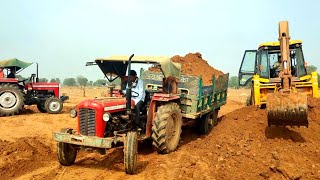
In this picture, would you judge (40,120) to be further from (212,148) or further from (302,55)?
(302,55)

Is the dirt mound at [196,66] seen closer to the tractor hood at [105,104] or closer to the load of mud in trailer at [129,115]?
the load of mud in trailer at [129,115]

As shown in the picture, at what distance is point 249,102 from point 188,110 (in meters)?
5.08

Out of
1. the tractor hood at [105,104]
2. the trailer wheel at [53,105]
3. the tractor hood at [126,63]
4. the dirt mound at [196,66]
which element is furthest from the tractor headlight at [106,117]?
the trailer wheel at [53,105]

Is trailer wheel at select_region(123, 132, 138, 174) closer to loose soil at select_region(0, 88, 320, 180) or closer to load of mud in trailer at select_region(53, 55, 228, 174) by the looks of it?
load of mud in trailer at select_region(53, 55, 228, 174)

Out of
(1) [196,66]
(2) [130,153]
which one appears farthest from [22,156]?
(1) [196,66]

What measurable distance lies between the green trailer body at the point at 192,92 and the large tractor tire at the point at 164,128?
0.89 m

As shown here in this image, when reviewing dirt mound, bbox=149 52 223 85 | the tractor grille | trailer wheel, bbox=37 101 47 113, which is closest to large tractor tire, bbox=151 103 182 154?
the tractor grille

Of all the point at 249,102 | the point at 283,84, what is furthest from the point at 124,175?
the point at 249,102

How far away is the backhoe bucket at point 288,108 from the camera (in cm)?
750

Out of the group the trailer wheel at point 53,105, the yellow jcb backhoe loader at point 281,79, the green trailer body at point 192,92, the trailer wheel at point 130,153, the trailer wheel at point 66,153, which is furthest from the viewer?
the trailer wheel at point 53,105

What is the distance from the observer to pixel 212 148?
8281 millimetres

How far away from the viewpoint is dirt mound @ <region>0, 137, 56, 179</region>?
23.7 feet

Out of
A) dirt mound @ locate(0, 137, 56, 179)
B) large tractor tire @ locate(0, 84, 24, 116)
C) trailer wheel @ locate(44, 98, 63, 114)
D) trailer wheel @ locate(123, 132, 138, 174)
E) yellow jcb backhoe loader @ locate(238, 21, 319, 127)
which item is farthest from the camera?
trailer wheel @ locate(44, 98, 63, 114)

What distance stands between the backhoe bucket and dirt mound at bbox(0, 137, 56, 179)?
5205 mm
